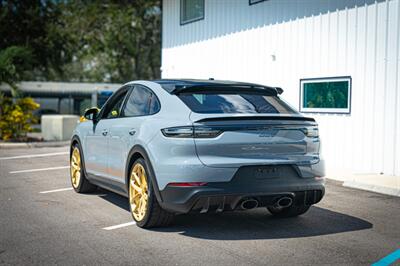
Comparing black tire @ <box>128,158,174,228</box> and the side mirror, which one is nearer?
black tire @ <box>128,158,174,228</box>

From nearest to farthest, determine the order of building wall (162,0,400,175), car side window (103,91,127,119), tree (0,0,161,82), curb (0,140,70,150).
Result: 1. car side window (103,91,127,119)
2. building wall (162,0,400,175)
3. curb (0,140,70,150)
4. tree (0,0,161,82)

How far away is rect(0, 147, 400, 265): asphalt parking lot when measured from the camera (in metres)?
5.09

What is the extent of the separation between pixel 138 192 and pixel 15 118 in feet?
47.0

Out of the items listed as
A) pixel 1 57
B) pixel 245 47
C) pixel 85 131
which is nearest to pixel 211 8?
pixel 245 47

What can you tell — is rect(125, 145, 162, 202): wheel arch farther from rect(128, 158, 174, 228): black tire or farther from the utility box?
the utility box

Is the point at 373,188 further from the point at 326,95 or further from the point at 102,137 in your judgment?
the point at 102,137

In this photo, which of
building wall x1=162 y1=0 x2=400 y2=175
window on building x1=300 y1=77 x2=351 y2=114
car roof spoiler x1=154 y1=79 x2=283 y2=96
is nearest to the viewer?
car roof spoiler x1=154 y1=79 x2=283 y2=96

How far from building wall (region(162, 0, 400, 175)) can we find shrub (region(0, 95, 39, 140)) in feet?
24.7

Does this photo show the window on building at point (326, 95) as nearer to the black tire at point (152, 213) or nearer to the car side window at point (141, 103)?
the car side window at point (141, 103)

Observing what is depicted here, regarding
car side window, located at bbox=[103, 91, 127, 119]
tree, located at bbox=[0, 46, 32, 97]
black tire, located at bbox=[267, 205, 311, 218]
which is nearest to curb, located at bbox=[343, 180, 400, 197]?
black tire, located at bbox=[267, 205, 311, 218]

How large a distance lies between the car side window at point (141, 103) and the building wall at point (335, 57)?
5863 millimetres

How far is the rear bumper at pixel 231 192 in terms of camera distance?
5.57m

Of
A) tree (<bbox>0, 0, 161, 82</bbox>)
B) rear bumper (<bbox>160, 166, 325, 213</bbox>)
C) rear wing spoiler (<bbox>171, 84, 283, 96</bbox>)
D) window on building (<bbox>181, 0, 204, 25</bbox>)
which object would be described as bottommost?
rear bumper (<bbox>160, 166, 325, 213</bbox>)

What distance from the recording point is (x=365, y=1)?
11305 mm
